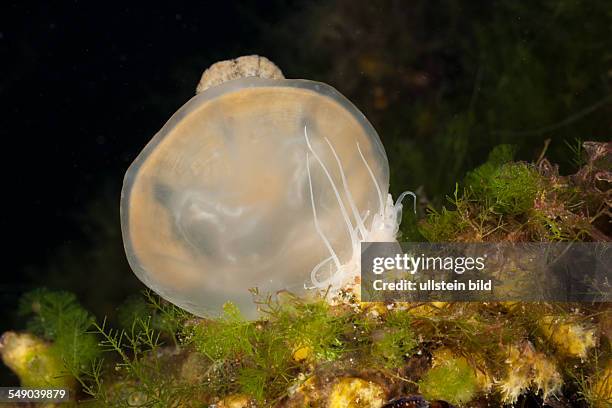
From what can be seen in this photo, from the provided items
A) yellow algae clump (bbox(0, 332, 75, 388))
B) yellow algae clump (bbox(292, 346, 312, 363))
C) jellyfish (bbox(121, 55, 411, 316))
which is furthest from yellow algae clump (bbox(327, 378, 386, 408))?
yellow algae clump (bbox(0, 332, 75, 388))

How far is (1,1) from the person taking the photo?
667 centimetres

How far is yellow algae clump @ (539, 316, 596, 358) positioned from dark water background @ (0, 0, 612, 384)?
3691 mm

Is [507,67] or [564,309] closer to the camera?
[564,309]

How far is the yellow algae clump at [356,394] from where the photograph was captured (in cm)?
228

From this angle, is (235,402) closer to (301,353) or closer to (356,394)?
(301,353)

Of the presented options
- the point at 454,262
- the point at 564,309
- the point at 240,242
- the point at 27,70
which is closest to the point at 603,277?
the point at 564,309

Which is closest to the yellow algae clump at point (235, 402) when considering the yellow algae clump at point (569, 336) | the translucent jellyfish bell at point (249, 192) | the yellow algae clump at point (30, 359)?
the translucent jellyfish bell at point (249, 192)

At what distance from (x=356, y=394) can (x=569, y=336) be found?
1.08 meters

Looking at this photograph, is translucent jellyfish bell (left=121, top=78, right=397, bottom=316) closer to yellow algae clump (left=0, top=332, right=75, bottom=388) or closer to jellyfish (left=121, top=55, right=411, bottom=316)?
jellyfish (left=121, top=55, right=411, bottom=316)

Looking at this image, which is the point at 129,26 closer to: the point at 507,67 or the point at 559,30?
the point at 507,67

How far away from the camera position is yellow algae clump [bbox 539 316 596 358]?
2414 mm

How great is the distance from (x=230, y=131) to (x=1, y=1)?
19.4 feet

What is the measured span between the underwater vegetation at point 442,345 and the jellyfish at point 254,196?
0.23 metres

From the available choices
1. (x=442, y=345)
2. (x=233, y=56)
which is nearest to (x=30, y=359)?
(x=442, y=345)
